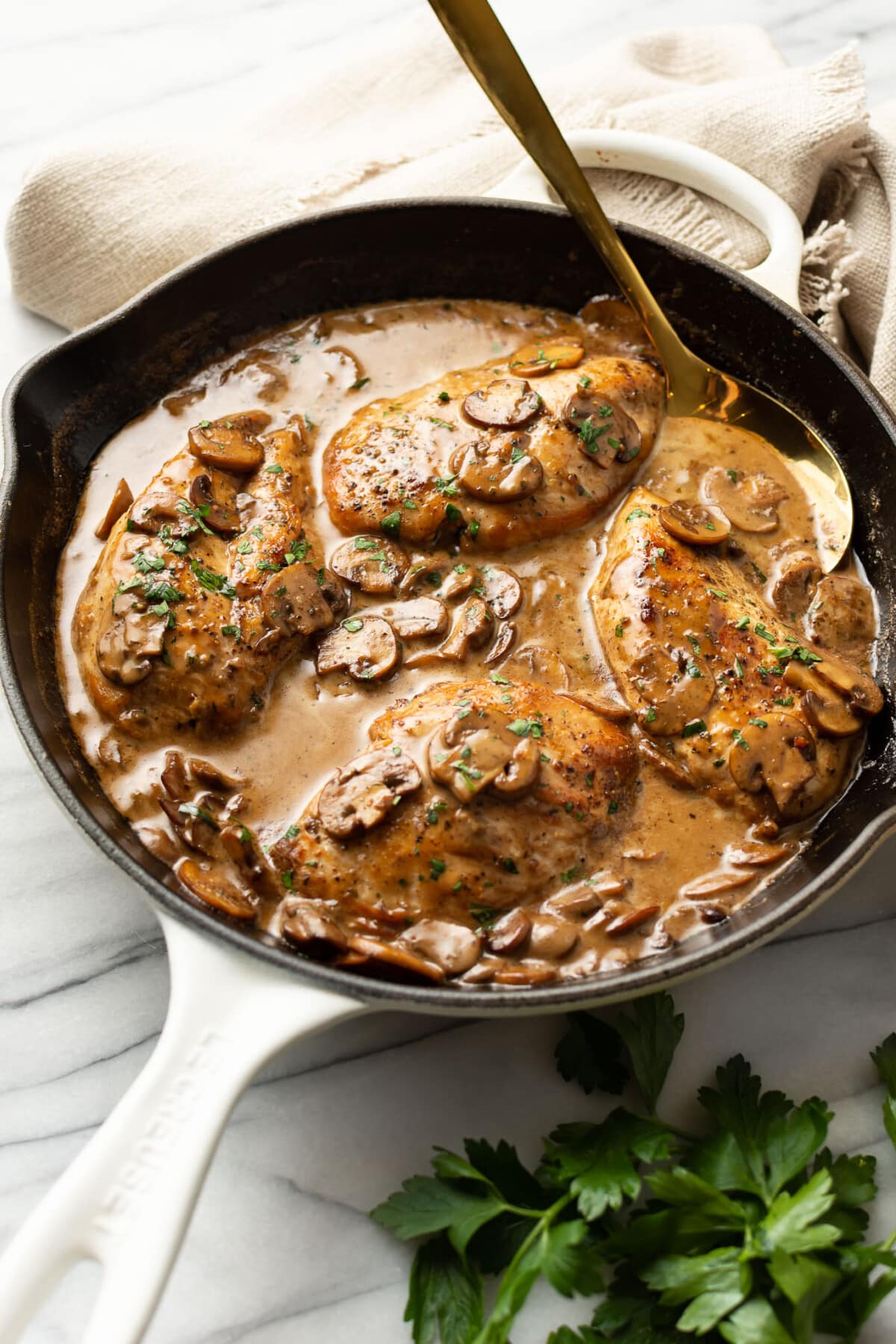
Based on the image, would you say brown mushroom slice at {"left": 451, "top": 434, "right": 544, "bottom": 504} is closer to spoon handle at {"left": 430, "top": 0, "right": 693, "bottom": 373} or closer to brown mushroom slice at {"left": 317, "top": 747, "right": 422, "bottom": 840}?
spoon handle at {"left": 430, "top": 0, "right": 693, "bottom": 373}

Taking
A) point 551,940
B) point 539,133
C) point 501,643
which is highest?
point 539,133

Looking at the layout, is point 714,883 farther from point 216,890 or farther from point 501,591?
point 216,890

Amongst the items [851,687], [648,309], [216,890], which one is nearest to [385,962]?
[216,890]

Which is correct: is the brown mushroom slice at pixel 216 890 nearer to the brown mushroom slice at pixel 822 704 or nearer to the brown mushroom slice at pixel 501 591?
the brown mushroom slice at pixel 501 591

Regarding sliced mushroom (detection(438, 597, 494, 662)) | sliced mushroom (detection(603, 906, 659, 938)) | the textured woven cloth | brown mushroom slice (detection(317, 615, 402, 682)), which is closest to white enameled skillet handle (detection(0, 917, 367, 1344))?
sliced mushroom (detection(603, 906, 659, 938))

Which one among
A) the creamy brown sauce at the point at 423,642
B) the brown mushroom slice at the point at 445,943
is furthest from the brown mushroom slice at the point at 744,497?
the brown mushroom slice at the point at 445,943

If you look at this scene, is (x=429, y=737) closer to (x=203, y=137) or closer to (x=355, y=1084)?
(x=355, y=1084)

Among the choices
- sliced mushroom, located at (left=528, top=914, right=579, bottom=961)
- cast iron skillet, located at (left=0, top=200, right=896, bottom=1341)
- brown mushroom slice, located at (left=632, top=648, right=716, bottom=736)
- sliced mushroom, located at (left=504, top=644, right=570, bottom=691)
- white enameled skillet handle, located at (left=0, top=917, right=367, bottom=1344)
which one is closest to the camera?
white enameled skillet handle, located at (left=0, top=917, right=367, bottom=1344)
